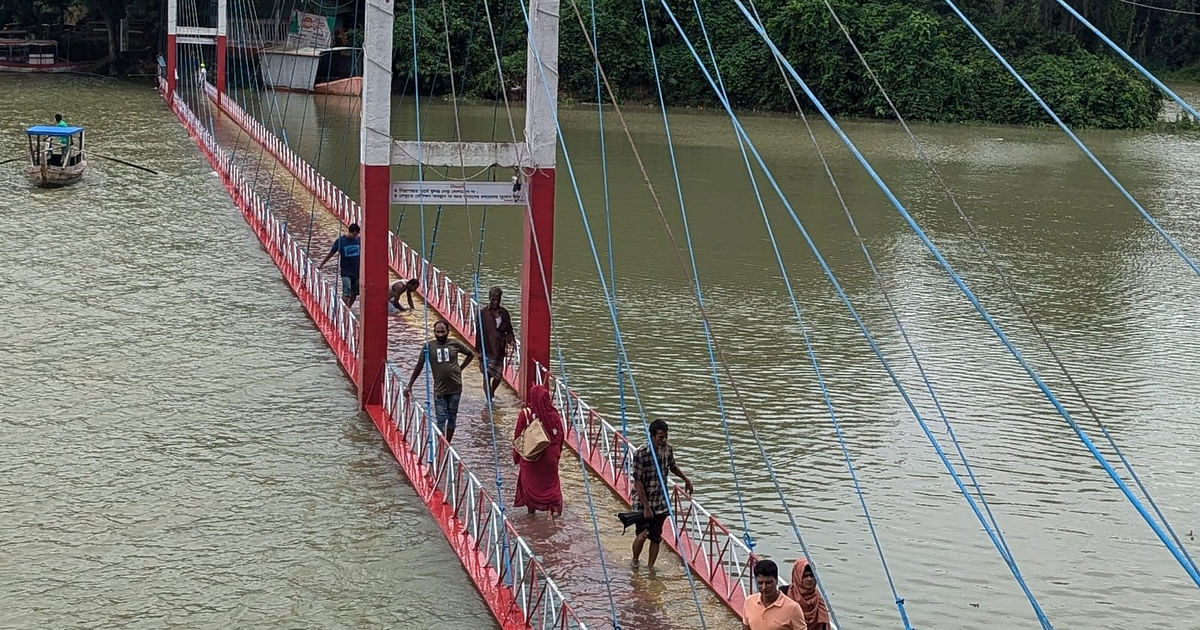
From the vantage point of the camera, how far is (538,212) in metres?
15.2

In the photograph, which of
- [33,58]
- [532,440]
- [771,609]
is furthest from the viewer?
Answer: [33,58]

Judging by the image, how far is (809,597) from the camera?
336 inches

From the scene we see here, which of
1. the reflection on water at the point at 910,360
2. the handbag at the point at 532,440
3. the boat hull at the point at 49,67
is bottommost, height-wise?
the reflection on water at the point at 910,360

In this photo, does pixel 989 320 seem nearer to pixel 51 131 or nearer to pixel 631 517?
pixel 631 517

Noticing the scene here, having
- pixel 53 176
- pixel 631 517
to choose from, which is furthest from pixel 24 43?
pixel 631 517

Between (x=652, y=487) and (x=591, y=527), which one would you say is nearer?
(x=652, y=487)

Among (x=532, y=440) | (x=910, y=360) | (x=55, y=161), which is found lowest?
(x=910, y=360)

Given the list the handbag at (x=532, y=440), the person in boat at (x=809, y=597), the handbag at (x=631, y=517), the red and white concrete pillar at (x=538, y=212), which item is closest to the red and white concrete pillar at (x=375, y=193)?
the red and white concrete pillar at (x=538, y=212)

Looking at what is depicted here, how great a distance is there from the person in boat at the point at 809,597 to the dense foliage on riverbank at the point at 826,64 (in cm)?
4663

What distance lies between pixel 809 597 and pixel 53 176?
25.4 meters

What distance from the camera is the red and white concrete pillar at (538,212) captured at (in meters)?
14.9

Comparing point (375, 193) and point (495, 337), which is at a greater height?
point (375, 193)

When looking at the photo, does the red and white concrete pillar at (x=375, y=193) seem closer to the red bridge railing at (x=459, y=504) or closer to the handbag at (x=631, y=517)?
the red bridge railing at (x=459, y=504)

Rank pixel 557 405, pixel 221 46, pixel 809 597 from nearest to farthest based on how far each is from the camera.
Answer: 1. pixel 809 597
2. pixel 557 405
3. pixel 221 46
